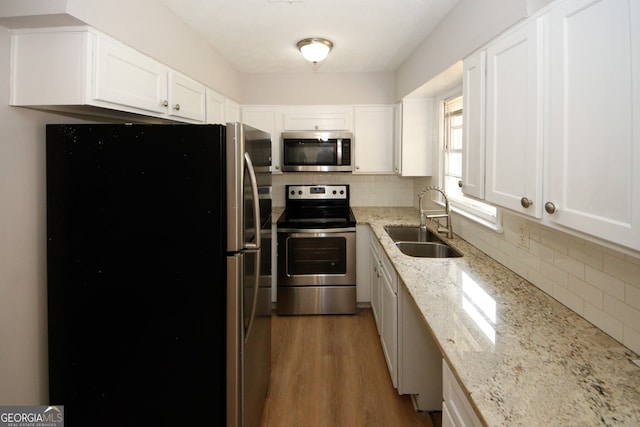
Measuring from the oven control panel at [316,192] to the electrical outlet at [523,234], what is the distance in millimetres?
2333

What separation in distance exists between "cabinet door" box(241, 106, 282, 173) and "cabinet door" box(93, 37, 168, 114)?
5.42 feet

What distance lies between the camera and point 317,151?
355 centimetres

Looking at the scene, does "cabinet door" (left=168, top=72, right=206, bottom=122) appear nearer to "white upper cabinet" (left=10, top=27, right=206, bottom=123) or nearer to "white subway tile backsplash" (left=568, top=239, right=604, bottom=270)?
"white upper cabinet" (left=10, top=27, right=206, bottom=123)

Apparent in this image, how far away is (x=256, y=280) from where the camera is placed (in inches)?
70.4

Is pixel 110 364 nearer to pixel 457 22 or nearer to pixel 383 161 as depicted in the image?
pixel 457 22

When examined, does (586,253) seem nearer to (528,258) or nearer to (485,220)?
(528,258)

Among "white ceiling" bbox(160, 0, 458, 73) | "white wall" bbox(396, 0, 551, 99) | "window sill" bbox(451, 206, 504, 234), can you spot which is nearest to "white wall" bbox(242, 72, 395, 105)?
"white ceiling" bbox(160, 0, 458, 73)

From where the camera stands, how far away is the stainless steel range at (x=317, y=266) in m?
3.37

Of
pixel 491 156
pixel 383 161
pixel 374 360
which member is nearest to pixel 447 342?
pixel 491 156

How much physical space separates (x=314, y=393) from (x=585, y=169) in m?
2.00

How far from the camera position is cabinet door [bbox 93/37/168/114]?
1.53 m

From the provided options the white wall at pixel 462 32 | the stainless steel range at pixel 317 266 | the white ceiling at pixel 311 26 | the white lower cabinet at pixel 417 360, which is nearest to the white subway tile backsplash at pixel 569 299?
the white lower cabinet at pixel 417 360

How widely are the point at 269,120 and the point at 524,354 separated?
3.21 meters

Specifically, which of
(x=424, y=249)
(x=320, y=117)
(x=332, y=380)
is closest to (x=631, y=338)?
(x=424, y=249)
